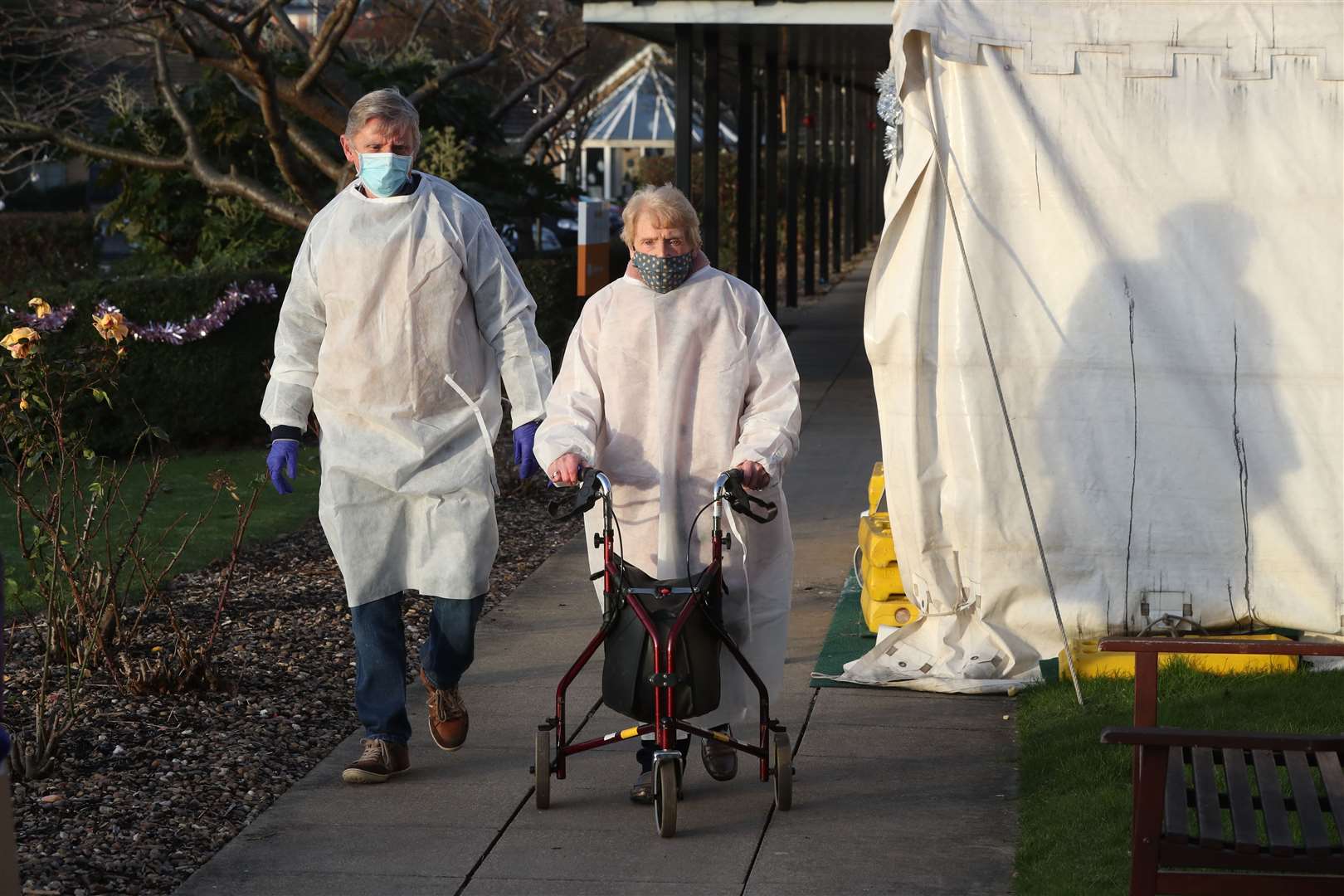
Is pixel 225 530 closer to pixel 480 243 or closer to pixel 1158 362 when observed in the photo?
pixel 480 243

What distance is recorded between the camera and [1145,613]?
5.79 meters

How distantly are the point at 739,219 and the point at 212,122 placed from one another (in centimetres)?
473

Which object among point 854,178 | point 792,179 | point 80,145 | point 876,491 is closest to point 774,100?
point 792,179

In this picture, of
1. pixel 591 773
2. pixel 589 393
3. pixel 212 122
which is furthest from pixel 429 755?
pixel 212 122

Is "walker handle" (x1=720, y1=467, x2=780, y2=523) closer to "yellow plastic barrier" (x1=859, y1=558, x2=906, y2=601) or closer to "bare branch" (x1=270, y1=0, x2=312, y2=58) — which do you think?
"yellow plastic barrier" (x1=859, y1=558, x2=906, y2=601)

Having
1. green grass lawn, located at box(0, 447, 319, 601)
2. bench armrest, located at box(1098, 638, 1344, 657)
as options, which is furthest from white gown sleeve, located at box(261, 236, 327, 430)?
green grass lawn, located at box(0, 447, 319, 601)

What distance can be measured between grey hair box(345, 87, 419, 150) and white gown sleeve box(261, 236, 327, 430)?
355mm

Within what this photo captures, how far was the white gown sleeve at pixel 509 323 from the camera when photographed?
190 inches

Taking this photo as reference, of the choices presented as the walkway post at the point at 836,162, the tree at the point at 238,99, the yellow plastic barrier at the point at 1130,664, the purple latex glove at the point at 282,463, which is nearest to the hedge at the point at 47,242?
the tree at the point at 238,99

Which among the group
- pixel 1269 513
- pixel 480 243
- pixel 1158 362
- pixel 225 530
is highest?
pixel 480 243

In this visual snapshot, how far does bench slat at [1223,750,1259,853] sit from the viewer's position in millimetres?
3247

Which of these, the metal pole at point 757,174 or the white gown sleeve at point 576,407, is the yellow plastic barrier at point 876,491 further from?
the metal pole at point 757,174

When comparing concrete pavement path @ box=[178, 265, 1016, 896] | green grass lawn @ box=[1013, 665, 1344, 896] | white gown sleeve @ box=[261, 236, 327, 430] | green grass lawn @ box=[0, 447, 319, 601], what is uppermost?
white gown sleeve @ box=[261, 236, 327, 430]

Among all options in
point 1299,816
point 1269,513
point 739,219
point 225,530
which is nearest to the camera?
point 1299,816
